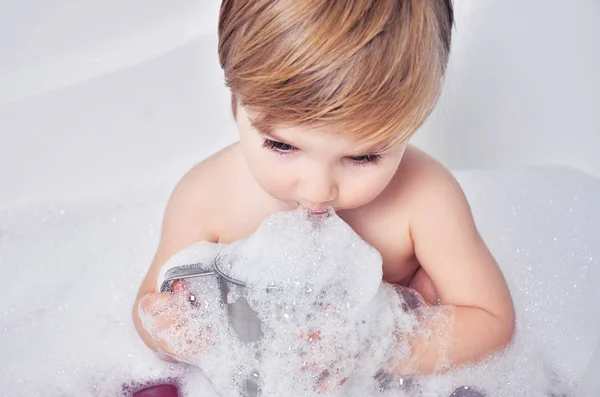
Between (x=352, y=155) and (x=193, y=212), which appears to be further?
(x=193, y=212)

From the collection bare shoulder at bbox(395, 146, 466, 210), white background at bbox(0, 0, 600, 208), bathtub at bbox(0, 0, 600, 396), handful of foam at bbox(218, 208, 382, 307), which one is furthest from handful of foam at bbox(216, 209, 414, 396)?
white background at bbox(0, 0, 600, 208)

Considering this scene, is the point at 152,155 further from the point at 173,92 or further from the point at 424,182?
the point at 424,182

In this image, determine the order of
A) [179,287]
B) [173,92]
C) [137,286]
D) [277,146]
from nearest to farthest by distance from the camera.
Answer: [277,146] < [179,287] < [137,286] < [173,92]

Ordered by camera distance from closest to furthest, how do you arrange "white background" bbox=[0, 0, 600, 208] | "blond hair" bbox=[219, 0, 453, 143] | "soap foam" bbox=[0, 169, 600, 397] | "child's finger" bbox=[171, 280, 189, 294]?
"blond hair" bbox=[219, 0, 453, 143] → "child's finger" bbox=[171, 280, 189, 294] → "soap foam" bbox=[0, 169, 600, 397] → "white background" bbox=[0, 0, 600, 208]

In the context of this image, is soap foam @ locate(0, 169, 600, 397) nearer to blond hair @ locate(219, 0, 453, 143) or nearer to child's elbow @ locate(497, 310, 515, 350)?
child's elbow @ locate(497, 310, 515, 350)

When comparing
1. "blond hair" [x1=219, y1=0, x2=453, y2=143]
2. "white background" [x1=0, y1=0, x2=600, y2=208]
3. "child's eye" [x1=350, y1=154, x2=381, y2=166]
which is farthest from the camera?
"white background" [x1=0, y1=0, x2=600, y2=208]

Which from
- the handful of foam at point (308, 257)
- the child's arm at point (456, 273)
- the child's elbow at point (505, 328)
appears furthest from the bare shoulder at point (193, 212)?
the child's elbow at point (505, 328)

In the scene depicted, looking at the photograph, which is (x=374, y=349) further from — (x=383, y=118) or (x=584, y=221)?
(x=584, y=221)

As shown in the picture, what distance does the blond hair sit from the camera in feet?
2.47

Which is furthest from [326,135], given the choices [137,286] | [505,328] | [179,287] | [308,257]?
[137,286]

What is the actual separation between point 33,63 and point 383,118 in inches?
30.6

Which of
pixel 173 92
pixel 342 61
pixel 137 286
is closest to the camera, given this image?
pixel 342 61

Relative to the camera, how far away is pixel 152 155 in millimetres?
1516

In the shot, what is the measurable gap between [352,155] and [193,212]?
1.06ft
